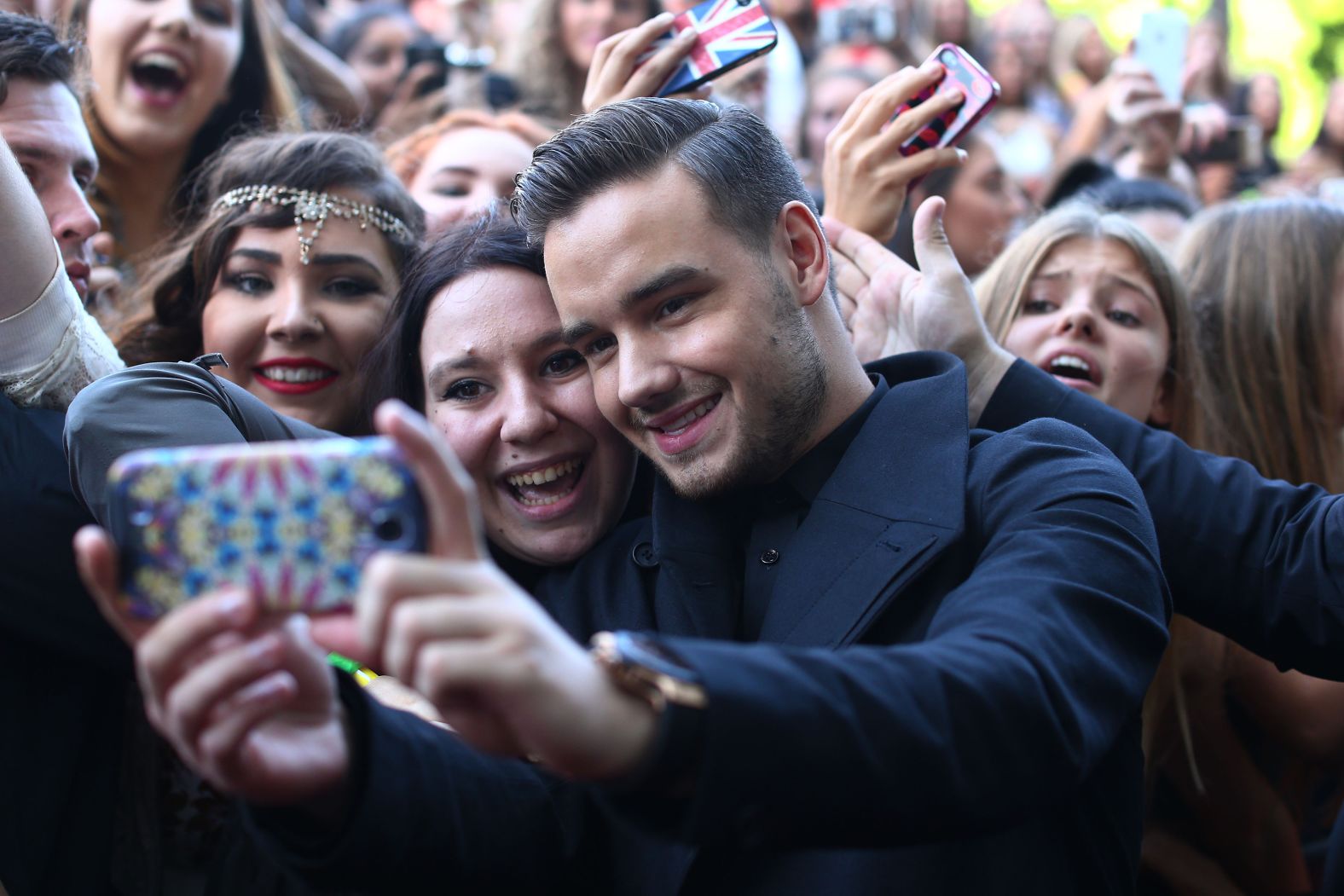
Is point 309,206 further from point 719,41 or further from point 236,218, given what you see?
point 719,41

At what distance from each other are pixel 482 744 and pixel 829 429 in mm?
1177

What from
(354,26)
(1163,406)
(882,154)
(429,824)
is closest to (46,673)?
(429,824)

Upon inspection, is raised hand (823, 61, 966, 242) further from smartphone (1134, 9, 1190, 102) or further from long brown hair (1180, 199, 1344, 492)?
smartphone (1134, 9, 1190, 102)

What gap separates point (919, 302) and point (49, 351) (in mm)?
1836

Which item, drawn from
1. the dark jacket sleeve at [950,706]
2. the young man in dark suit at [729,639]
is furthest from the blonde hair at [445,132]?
the dark jacket sleeve at [950,706]

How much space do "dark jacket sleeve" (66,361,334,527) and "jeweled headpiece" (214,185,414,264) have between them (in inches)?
37.3

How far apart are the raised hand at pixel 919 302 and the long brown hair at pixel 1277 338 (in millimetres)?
1075

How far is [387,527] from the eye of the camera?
128 cm

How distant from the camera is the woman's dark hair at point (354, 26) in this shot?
20.6 ft

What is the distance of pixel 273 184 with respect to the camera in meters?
3.12

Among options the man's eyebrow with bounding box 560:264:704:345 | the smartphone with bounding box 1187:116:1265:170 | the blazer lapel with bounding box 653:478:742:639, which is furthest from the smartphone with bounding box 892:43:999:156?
the smartphone with bounding box 1187:116:1265:170

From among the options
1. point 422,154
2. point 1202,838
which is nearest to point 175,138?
point 422,154

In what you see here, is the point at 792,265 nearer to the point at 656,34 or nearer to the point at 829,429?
the point at 829,429

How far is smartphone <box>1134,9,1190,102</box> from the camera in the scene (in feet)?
15.9
